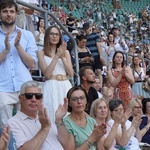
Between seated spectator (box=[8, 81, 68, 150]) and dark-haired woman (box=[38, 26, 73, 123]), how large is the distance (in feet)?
3.33

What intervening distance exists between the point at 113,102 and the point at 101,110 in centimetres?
64

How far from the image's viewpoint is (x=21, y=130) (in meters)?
3.68

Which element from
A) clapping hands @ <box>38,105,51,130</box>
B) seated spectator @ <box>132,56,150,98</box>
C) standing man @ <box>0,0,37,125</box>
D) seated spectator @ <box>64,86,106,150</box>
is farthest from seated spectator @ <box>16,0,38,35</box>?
seated spectator @ <box>132,56,150,98</box>

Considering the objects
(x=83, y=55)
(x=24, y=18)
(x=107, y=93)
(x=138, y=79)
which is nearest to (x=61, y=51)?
(x=24, y=18)

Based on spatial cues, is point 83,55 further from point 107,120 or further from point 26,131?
point 26,131

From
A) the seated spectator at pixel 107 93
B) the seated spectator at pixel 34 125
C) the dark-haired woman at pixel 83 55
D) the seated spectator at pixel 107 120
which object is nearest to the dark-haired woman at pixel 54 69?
the seated spectator at pixel 107 120

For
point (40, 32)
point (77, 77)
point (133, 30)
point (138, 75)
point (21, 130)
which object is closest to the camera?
point (21, 130)

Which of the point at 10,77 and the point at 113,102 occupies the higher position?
the point at 10,77

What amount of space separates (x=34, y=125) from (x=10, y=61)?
0.91 meters

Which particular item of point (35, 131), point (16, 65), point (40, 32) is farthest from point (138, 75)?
point (35, 131)

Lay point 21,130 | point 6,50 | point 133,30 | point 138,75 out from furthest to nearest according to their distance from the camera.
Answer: point 133,30 → point 138,75 → point 6,50 → point 21,130

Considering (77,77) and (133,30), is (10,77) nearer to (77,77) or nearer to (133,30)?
(77,77)

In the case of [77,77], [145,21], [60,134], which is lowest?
[60,134]

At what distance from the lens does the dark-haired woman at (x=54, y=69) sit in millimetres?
5012
